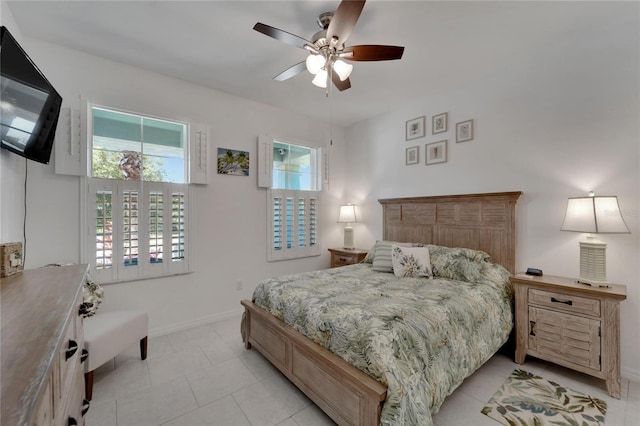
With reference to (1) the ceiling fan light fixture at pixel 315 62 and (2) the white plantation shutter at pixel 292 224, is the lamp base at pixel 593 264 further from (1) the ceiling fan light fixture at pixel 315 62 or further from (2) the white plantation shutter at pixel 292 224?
(2) the white plantation shutter at pixel 292 224

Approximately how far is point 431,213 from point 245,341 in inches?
101

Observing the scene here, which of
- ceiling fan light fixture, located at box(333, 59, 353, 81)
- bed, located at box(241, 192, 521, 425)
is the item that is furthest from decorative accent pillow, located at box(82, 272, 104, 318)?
ceiling fan light fixture, located at box(333, 59, 353, 81)

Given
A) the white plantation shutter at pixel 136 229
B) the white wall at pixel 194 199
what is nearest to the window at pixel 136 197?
the white plantation shutter at pixel 136 229

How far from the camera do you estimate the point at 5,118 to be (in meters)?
1.60

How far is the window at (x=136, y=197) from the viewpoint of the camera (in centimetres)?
265

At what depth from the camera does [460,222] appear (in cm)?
313

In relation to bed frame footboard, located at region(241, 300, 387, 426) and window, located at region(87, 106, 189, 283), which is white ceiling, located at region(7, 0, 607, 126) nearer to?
window, located at region(87, 106, 189, 283)

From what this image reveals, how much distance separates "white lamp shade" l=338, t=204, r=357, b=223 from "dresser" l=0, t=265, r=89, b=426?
328cm

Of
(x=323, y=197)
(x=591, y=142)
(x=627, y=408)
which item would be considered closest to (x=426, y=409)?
(x=627, y=408)

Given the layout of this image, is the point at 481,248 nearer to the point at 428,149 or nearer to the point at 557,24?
the point at 428,149

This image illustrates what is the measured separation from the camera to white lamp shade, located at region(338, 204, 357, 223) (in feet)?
14.0

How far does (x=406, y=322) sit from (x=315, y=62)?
1885 millimetres

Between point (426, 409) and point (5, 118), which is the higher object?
point (5, 118)

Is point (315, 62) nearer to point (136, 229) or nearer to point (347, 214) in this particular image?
point (136, 229)
